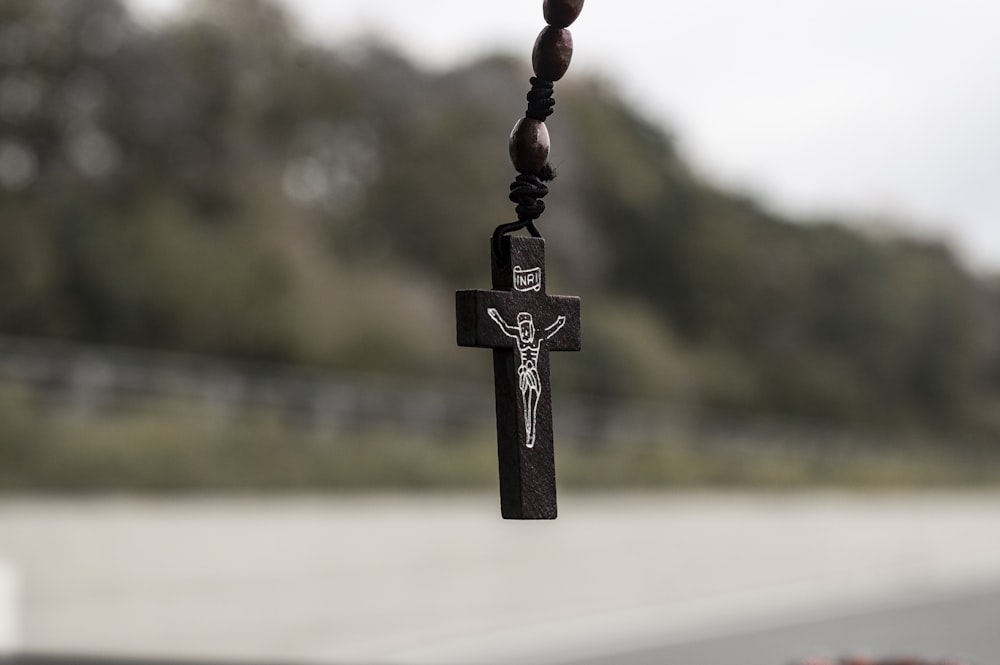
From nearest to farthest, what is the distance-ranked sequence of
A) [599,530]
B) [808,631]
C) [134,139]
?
[808,631] < [599,530] < [134,139]

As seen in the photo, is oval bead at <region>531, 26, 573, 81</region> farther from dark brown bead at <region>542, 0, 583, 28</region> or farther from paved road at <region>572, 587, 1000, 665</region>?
paved road at <region>572, 587, 1000, 665</region>

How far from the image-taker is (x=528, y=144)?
136 cm

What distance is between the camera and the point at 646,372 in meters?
23.3

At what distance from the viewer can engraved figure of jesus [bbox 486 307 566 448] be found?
4.48 feet

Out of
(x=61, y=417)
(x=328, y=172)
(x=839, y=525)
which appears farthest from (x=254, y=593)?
(x=839, y=525)

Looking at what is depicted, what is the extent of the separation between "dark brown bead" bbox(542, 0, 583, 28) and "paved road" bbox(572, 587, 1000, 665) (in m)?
8.78

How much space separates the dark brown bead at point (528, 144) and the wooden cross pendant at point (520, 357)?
81 millimetres

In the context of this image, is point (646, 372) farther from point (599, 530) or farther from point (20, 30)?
point (20, 30)

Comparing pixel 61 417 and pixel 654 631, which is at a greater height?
pixel 61 417

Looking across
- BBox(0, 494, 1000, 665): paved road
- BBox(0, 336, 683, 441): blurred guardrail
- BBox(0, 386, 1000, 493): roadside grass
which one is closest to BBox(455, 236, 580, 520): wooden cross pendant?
BBox(0, 494, 1000, 665): paved road

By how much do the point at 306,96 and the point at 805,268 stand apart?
520 inches

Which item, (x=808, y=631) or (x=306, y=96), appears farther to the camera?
(x=306, y=96)

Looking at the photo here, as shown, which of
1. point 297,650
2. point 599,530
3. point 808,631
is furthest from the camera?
point 599,530

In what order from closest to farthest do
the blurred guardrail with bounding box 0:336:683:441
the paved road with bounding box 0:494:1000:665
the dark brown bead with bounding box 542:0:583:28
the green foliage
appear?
the dark brown bead with bounding box 542:0:583:28 < the paved road with bounding box 0:494:1000:665 < the blurred guardrail with bounding box 0:336:683:441 < the green foliage
